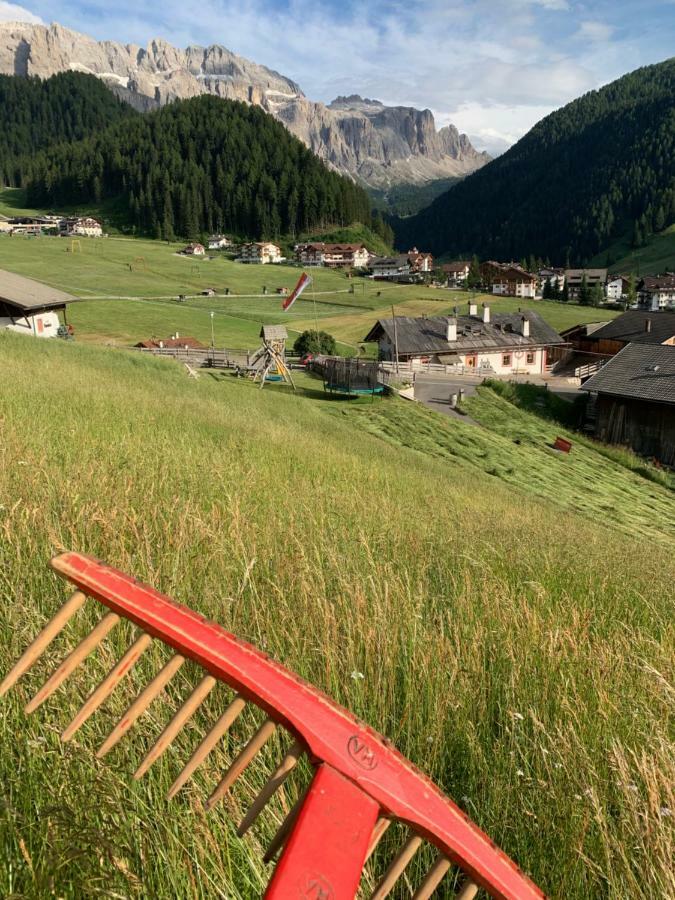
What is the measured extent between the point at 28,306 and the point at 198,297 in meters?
66.6

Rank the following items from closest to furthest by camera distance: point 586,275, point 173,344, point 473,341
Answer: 1. point 173,344
2. point 473,341
3. point 586,275

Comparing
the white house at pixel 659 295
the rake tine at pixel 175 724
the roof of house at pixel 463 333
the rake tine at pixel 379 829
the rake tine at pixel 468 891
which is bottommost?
the roof of house at pixel 463 333

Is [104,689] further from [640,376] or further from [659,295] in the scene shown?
[659,295]

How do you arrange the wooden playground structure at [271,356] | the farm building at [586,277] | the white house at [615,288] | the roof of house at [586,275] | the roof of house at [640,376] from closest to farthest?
the wooden playground structure at [271,356]
the roof of house at [640,376]
the white house at [615,288]
the farm building at [586,277]
the roof of house at [586,275]

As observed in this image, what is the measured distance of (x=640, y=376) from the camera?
38.7m

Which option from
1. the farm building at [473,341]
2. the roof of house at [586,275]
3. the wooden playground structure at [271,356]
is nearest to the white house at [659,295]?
the roof of house at [586,275]

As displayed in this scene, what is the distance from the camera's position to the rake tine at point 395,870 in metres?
1.09

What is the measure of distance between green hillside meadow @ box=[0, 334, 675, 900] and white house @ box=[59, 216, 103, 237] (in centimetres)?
16528

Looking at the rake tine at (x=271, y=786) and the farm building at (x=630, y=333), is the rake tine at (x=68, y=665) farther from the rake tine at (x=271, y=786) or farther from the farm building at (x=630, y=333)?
the farm building at (x=630, y=333)

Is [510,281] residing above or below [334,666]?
above

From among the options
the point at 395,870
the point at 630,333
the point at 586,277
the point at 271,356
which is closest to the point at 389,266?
the point at 586,277

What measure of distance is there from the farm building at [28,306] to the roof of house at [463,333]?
87.8 ft

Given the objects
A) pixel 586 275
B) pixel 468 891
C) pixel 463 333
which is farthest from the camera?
pixel 586 275

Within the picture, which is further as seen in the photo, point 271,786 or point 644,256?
point 644,256
